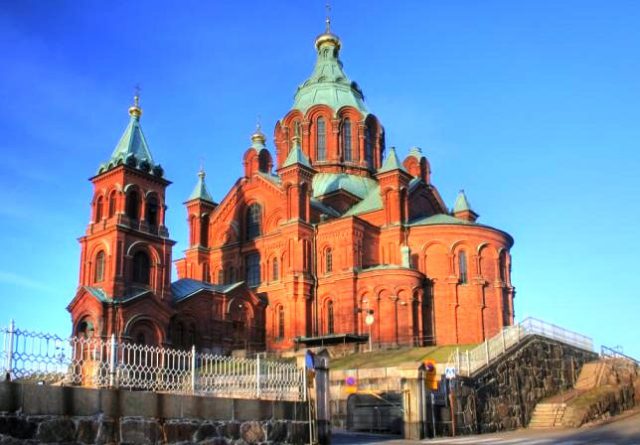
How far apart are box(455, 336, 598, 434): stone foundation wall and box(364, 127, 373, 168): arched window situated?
27267mm

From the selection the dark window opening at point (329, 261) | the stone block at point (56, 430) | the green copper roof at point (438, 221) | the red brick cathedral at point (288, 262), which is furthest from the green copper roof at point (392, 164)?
the stone block at point (56, 430)

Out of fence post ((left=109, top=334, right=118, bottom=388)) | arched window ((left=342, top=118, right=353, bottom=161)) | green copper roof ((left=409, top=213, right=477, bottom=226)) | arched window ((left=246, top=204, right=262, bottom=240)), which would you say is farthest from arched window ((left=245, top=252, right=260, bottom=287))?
fence post ((left=109, top=334, right=118, bottom=388))

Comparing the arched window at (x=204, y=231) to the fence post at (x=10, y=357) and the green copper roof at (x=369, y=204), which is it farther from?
the fence post at (x=10, y=357)

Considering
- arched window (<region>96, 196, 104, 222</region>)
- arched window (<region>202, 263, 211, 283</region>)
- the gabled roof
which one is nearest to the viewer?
arched window (<region>96, 196, 104, 222</region>)

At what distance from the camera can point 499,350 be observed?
27.2 m

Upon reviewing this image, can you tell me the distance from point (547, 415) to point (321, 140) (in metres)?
33.5

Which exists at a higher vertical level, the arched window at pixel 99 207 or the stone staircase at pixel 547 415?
the arched window at pixel 99 207

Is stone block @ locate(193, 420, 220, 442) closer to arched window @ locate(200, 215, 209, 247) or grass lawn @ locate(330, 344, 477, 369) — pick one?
grass lawn @ locate(330, 344, 477, 369)

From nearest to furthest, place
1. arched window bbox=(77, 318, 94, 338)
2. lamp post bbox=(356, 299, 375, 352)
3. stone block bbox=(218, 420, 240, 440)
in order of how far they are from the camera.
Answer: stone block bbox=(218, 420, 240, 440) → arched window bbox=(77, 318, 94, 338) → lamp post bbox=(356, 299, 375, 352)

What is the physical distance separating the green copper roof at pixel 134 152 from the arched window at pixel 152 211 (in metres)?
1.56

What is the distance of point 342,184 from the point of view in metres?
54.0

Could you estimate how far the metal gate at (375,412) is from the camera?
22.7 metres

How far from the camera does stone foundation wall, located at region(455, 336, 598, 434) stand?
23.8 metres

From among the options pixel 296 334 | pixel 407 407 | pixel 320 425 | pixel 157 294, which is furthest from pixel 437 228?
pixel 320 425
